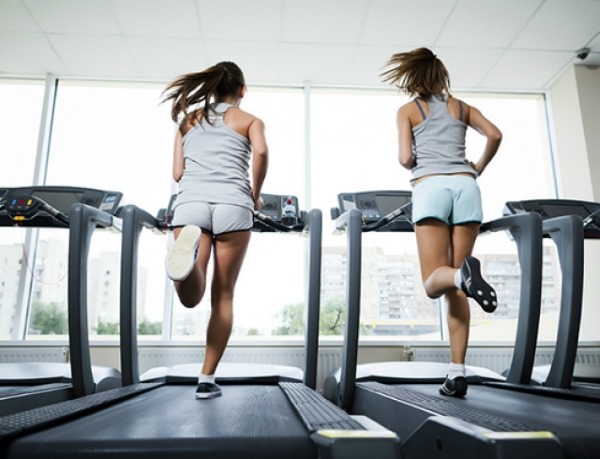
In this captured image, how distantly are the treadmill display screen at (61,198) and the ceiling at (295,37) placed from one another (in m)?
1.55

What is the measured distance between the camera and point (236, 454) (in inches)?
40.6

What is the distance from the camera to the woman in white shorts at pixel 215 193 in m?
1.79

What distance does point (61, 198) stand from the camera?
8.72ft

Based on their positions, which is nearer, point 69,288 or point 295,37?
point 69,288

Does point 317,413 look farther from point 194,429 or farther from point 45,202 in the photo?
point 45,202

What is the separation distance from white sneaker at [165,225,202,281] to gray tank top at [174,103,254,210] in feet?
0.75

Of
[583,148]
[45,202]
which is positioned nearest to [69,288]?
[45,202]

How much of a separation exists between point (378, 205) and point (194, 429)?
1.82 metres

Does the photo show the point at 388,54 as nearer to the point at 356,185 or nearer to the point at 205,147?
the point at 356,185

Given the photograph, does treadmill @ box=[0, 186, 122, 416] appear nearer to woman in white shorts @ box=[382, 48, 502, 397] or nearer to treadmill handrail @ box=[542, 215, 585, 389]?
woman in white shorts @ box=[382, 48, 502, 397]

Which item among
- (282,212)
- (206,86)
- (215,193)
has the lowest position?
(215,193)

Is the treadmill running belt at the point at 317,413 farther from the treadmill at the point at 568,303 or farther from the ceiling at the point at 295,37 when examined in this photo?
the ceiling at the point at 295,37

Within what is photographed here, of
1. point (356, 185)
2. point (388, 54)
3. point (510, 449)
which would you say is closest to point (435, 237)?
point (510, 449)

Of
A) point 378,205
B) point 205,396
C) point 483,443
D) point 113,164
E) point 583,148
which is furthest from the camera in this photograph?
point 113,164
